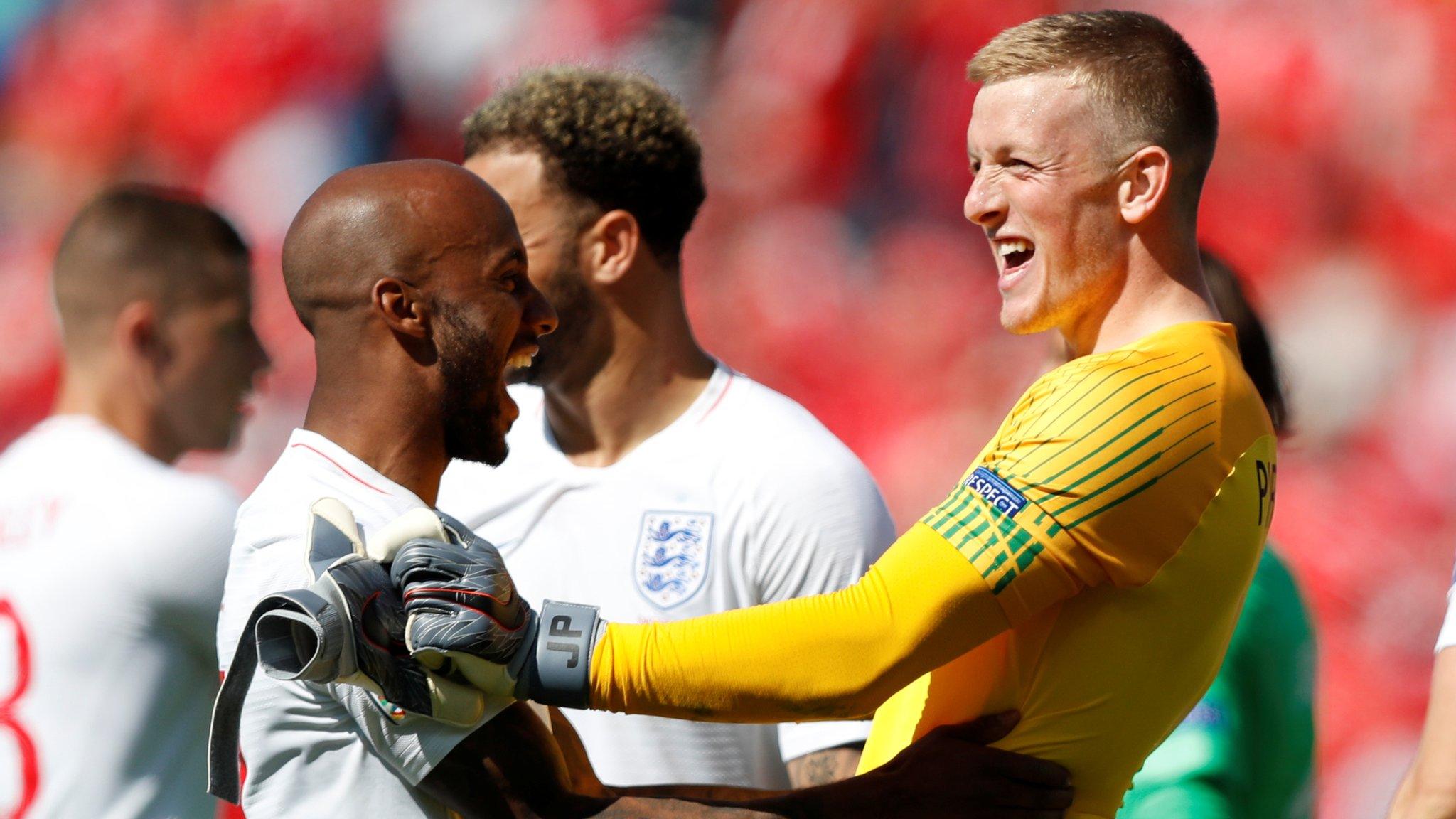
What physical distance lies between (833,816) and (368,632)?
657 mm

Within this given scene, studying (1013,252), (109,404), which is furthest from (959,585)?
(109,404)

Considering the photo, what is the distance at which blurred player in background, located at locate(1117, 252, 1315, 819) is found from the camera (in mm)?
2814

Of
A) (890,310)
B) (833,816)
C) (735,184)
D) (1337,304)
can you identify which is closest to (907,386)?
(890,310)

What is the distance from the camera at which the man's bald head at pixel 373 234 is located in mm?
2016

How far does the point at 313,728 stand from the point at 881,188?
3.28 metres

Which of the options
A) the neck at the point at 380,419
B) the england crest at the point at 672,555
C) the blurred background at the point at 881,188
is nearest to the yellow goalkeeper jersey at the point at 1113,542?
the neck at the point at 380,419

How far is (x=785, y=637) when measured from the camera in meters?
1.83

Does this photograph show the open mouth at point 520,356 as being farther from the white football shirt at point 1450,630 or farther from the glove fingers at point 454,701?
the white football shirt at point 1450,630

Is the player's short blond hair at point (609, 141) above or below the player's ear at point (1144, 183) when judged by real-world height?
above

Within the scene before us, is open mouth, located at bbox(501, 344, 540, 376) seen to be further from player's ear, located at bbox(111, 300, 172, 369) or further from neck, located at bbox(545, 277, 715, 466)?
player's ear, located at bbox(111, 300, 172, 369)

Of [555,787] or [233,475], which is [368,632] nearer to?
[555,787]

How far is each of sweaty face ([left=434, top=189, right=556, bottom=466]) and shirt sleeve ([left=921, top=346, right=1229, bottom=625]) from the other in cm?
63

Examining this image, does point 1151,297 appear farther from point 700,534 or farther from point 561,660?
point 700,534

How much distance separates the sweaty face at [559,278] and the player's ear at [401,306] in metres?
1.22
